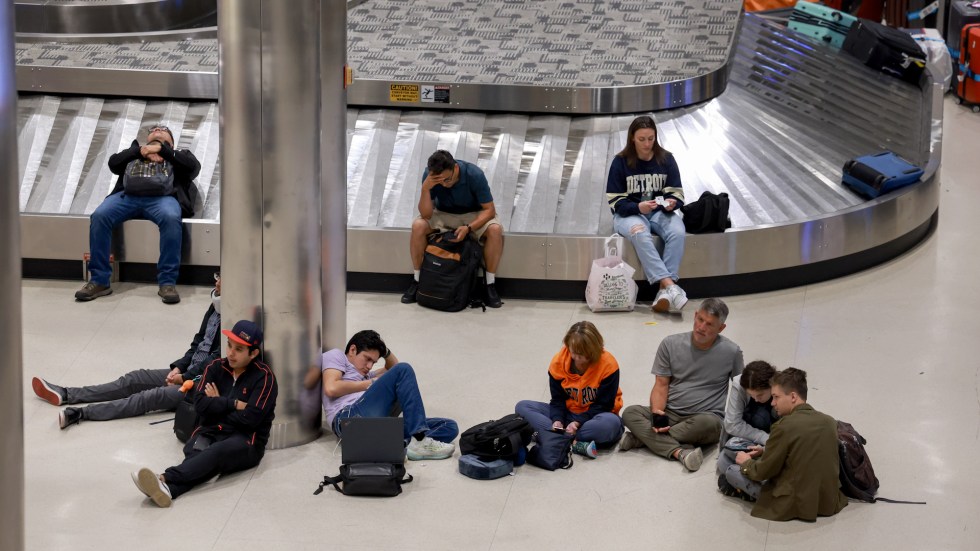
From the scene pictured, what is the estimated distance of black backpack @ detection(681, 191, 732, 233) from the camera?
11.2 metres

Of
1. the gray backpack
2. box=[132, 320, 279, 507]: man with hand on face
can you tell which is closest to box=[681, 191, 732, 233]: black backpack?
the gray backpack

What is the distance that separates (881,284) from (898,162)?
1.39 metres

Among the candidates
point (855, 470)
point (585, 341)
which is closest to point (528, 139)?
point (585, 341)

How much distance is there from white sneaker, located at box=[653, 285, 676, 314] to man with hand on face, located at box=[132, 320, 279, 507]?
3.53m

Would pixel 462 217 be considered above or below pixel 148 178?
below

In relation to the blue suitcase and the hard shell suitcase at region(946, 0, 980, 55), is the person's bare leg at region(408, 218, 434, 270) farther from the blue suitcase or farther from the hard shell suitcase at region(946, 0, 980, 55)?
the hard shell suitcase at region(946, 0, 980, 55)

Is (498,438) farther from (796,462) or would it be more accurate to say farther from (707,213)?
(707,213)

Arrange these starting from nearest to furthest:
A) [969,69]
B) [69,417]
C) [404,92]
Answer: [69,417] → [404,92] → [969,69]

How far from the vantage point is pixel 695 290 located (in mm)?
11328

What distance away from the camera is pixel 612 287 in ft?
35.8

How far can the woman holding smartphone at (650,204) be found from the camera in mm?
10984

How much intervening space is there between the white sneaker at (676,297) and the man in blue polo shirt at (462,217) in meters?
1.29

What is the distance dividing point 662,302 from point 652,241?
→ 500 mm

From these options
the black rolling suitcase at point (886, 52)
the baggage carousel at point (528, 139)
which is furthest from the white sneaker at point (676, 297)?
the black rolling suitcase at point (886, 52)
